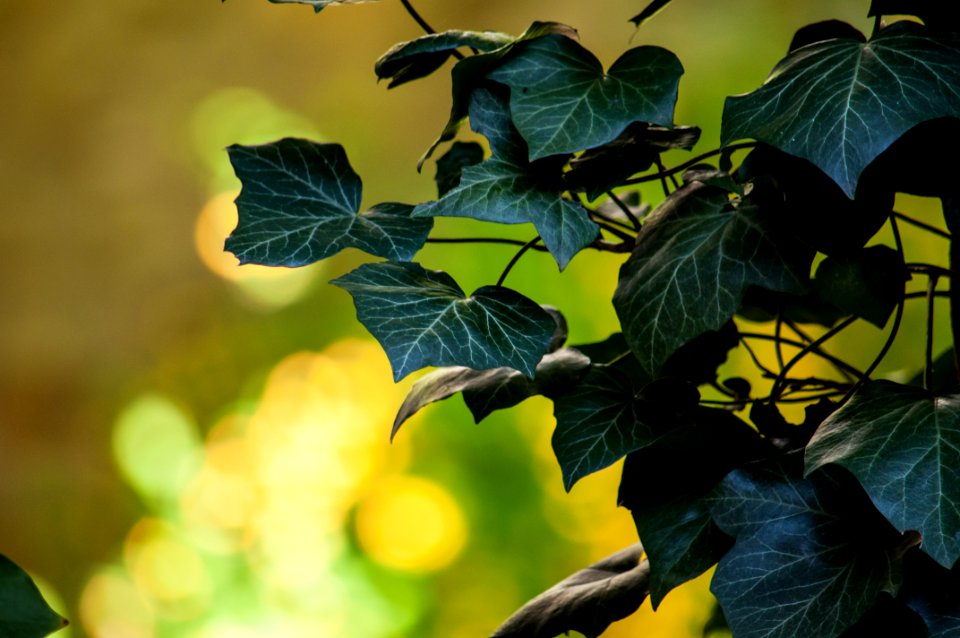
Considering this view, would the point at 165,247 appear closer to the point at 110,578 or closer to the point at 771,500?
the point at 110,578

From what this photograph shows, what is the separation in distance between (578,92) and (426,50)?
11cm

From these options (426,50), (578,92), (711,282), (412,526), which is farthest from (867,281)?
(412,526)

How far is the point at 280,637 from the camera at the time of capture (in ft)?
7.89

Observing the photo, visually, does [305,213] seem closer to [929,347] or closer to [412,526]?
[929,347]

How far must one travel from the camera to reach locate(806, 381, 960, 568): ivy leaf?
509 mm

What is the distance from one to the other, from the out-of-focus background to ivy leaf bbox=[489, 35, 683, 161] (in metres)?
1.59

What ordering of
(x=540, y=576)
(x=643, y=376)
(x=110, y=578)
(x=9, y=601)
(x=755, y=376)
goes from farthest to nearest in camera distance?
(x=110, y=578) < (x=540, y=576) < (x=755, y=376) < (x=643, y=376) < (x=9, y=601)

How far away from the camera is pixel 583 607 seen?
716 mm

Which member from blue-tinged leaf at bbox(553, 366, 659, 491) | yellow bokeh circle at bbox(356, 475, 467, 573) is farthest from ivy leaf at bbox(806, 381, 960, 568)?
yellow bokeh circle at bbox(356, 475, 467, 573)

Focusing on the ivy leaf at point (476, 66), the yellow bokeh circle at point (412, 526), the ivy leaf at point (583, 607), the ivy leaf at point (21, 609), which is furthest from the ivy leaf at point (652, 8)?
the yellow bokeh circle at point (412, 526)

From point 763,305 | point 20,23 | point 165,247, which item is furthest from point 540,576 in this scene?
point 20,23

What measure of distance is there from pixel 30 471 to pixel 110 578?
0.36 metres

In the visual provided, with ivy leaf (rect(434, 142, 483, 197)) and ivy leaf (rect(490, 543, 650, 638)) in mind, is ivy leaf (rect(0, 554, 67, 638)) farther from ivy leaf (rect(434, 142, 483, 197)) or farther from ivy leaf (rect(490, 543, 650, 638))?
ivy leaf (rect(434, 142, 483, 197))

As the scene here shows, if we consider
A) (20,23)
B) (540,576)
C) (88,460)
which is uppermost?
(20,23)
